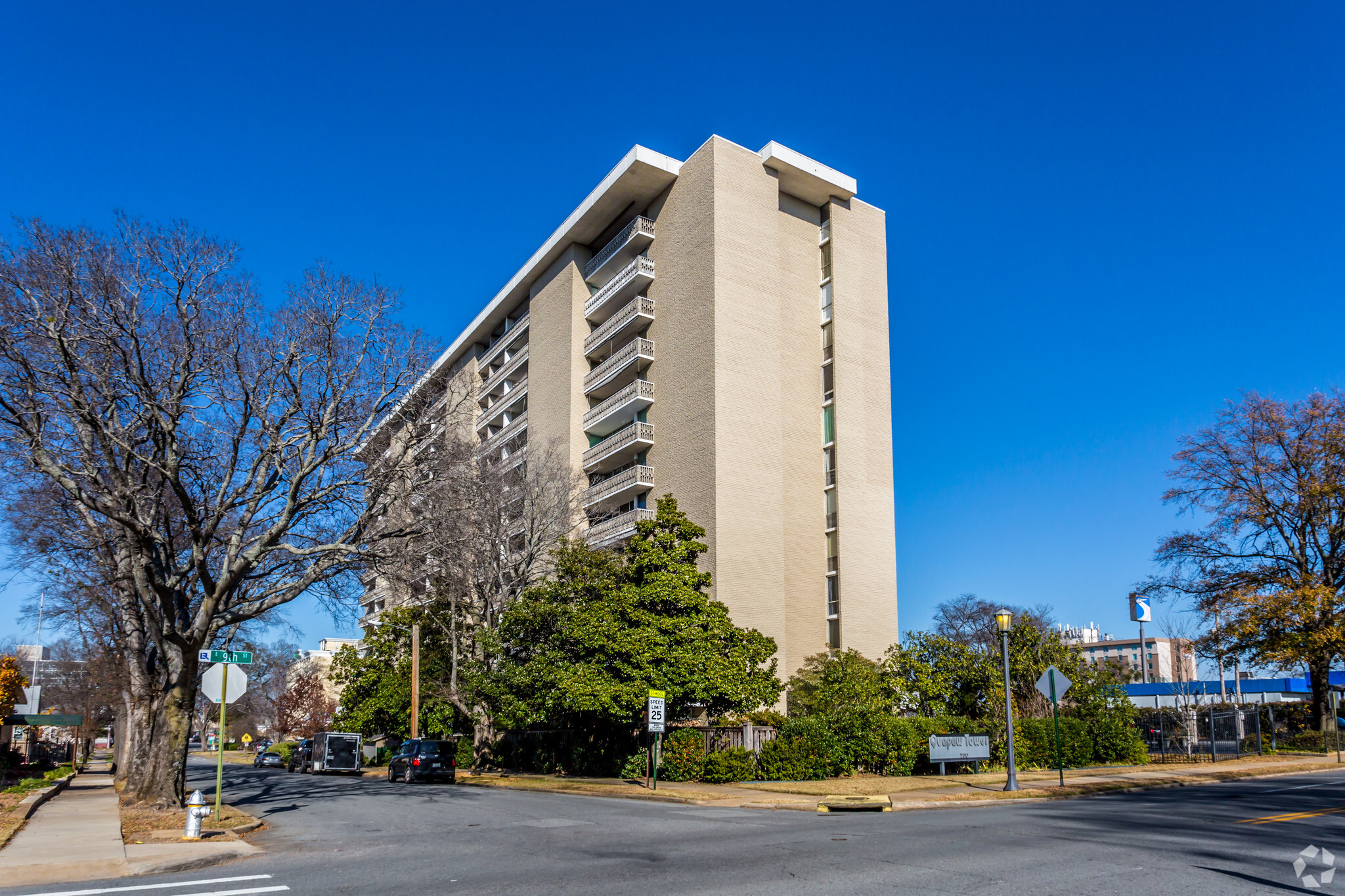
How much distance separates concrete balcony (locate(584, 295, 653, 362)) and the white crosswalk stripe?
37.6 meters

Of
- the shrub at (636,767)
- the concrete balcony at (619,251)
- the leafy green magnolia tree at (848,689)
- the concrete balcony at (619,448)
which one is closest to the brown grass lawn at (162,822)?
the shrub at (636,767)

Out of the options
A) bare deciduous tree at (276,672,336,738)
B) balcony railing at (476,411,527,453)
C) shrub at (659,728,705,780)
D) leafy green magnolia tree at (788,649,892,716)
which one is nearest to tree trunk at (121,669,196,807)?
shrub at (659,728,705,780)

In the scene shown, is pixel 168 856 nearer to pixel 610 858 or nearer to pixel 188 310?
pixel 610 858

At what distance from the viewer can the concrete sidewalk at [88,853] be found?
12852 mm

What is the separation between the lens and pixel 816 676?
41.7 m

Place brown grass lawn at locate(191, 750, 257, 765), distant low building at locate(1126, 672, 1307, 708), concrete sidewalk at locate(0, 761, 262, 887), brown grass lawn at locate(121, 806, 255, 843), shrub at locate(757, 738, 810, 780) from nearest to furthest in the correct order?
concrete sidewalk at locate(0, 761, 262, 887)
brown grass lawn at locate(121, 806, 255, 843)
shrub at locate(757, 738, 810, 780)
brown grass lawn at locate(191, 750, 257, 765)
distant low building at locate(1126, 672, 1307, 708)

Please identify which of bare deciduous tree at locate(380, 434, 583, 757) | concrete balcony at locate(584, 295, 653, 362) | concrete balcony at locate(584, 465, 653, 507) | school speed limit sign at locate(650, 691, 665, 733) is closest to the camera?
school speed limit sign at locate(650, 691, 665, 733)

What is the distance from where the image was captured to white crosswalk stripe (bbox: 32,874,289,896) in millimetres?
11094

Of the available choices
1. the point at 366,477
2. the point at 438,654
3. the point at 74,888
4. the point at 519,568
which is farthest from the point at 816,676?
the point at 74,888

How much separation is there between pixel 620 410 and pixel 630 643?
19.7 meters

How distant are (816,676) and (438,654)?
20.6 metres

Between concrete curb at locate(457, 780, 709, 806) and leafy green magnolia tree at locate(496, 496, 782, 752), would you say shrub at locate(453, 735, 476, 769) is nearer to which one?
leafy green magnolia tree at locate(496, 496, 782, 752)

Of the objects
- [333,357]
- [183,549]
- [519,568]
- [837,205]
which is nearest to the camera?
[333,357]

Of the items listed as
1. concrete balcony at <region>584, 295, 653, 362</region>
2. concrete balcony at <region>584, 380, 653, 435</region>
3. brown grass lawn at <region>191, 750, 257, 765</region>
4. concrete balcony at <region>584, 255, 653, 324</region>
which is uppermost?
concrete balcony at <region>584, 255, 653, 324</region>
